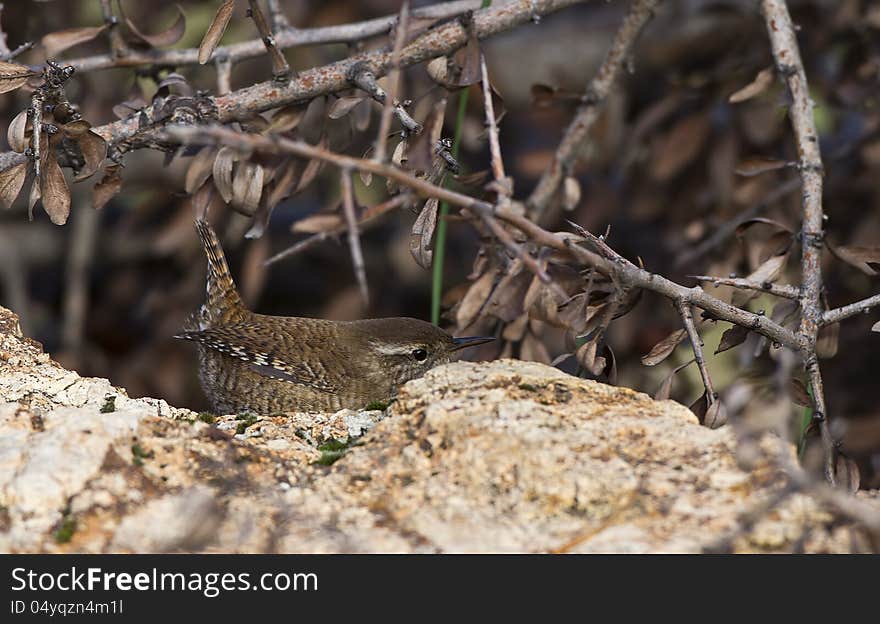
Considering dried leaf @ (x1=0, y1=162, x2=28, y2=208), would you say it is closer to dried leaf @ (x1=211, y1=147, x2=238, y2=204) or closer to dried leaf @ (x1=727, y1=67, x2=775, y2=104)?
dried leaf @ (x1=211, y1=147, x2=238, y2=204)

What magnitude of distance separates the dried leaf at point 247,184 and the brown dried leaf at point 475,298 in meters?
0.69

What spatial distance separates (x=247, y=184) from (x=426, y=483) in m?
1.32

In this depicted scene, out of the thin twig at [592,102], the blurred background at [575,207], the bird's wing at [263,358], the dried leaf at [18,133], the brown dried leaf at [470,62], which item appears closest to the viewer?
the dried leaf at [18,133]

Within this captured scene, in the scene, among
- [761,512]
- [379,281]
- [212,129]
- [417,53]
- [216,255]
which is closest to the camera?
[761,512]

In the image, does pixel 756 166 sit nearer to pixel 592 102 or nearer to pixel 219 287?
pixel 592 102

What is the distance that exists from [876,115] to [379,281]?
111 inches

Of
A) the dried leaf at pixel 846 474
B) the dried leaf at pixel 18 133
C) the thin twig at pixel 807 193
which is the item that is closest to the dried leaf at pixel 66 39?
the dried leaf at pixel 18 133

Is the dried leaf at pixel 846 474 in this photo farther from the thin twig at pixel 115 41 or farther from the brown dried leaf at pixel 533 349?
the thin twig at pixel 115 41

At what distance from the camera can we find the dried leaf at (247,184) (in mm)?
3430

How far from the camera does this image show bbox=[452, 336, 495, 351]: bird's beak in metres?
3.96

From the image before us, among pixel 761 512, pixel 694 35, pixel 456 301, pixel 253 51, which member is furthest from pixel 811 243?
pixel 694 35

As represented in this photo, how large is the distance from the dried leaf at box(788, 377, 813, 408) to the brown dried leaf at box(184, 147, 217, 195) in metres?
1.81

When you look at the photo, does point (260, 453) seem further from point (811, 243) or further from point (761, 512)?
point (811, 243)

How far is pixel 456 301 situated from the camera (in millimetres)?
3885
